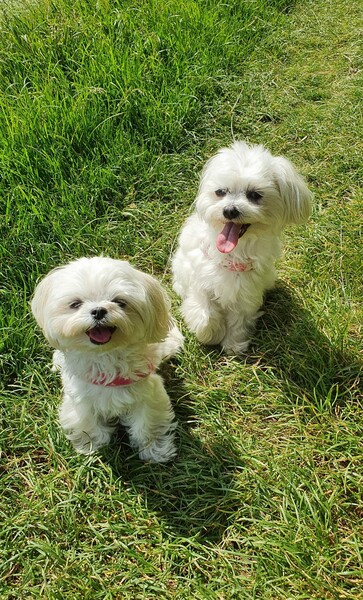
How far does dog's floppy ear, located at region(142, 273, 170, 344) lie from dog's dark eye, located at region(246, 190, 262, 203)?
69cm

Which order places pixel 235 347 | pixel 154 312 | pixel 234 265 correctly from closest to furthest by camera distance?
pixel 154 312, pixel 234 265, pixel 235 347

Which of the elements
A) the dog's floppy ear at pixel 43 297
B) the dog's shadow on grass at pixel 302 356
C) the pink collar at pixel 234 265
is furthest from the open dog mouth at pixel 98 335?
the dog's shadow on grass at pixel 302 356

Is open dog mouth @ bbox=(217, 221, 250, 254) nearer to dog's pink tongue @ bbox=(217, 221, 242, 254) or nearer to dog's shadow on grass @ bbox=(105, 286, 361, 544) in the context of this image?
dog's pink tongue @ bbox=(217, 221, 242, 254)

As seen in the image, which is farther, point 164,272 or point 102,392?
point 164,272

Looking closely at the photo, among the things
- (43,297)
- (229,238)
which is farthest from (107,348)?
(229,238)

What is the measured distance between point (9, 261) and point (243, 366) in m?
1.60

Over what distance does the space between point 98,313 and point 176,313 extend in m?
1.40

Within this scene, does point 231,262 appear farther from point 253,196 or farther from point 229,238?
point 253,196

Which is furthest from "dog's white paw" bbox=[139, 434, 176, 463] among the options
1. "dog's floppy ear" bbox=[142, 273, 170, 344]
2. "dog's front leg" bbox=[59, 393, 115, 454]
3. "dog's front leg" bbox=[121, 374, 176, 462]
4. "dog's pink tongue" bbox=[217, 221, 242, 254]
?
"dog's pink tongue" bbox=[217, 221, 242, 254]

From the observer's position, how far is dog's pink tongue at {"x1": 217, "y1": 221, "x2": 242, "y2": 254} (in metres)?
2.58

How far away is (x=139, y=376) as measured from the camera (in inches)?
91.3

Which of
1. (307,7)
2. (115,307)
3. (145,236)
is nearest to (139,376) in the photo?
(115,307)

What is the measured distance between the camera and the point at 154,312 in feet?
7.28

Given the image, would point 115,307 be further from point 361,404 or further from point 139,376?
point 361,404
